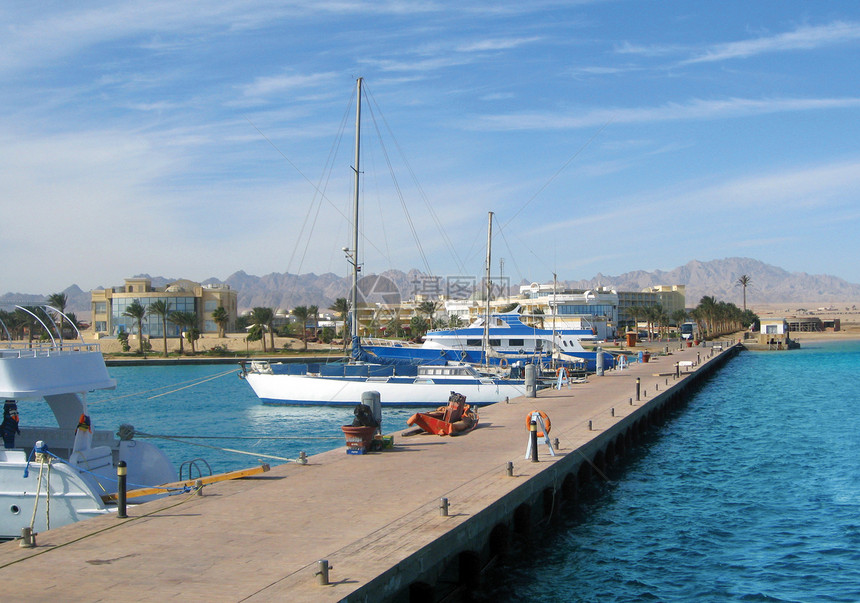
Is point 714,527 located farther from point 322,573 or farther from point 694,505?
point 322,573

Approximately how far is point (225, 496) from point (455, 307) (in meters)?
133

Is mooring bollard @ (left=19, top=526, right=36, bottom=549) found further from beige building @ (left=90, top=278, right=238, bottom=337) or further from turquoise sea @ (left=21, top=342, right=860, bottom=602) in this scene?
beige building @ (left=90, top=278, right=238, bottom=337)

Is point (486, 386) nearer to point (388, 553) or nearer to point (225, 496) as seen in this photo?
point (225, 496)

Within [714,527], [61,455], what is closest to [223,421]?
[61,455]

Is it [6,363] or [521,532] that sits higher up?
[6,363]

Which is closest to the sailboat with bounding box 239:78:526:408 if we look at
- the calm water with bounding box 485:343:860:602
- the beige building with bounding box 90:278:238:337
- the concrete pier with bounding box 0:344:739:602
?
the calm water with bounding box 485:343:860:602

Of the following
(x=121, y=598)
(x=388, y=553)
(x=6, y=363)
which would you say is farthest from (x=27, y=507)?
(x=388, y=553)

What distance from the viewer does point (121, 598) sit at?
9523mm

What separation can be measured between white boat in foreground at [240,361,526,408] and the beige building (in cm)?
8446

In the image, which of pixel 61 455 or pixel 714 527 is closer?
pixel 61 455

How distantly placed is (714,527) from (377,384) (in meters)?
26.6

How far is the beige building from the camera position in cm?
13000

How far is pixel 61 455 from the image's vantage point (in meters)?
18.4

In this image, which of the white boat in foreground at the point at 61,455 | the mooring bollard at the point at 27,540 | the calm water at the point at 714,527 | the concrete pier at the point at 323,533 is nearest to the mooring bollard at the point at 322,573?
the concrete pier at the point at 323,533
